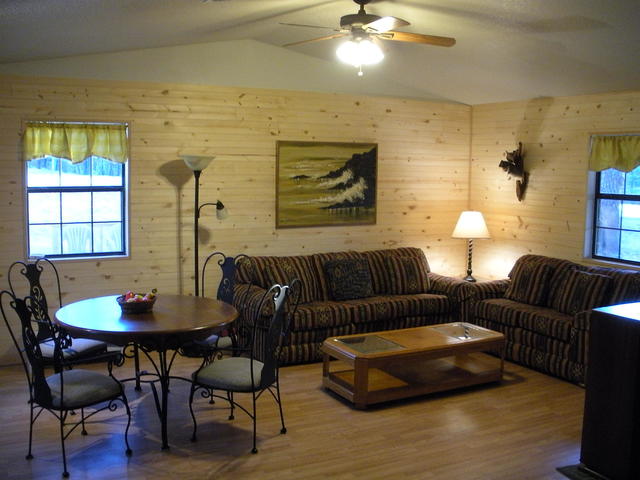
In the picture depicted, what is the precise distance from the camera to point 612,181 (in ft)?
20.4

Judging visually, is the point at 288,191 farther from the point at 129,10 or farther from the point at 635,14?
the point at 635,14

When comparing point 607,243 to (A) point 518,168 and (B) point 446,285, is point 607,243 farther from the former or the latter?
(B) point 446,285

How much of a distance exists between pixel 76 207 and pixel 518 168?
424 centimetres

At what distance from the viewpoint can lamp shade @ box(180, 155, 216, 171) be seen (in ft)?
19.1

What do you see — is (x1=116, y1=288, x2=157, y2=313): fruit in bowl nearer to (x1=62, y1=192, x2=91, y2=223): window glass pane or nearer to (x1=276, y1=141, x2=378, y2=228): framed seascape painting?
(x1=62, y1=192, x2=91, y2=223): window glass pane

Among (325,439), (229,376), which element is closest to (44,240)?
(229,376)

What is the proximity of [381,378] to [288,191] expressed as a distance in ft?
7.18

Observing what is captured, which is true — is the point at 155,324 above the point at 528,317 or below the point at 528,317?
above

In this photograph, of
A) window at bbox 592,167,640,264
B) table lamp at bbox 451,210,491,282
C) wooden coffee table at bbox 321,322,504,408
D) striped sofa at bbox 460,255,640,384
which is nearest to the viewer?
wooden coffee table at bbox 321,322,504,408

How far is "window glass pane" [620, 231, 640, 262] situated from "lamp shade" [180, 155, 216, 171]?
12.2ft

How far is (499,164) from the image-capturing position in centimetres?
712

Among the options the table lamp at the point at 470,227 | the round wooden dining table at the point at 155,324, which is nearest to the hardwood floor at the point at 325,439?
the round wooden dining table at the point at 155,324

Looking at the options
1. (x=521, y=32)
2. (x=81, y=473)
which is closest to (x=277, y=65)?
(x=521, y=32)

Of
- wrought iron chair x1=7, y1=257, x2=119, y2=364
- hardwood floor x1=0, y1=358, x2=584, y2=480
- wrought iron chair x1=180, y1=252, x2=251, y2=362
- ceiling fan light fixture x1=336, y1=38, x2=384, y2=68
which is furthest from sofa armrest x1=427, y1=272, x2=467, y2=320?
wrought iron chair x1=7, y1=257, x2=119, y2=364
